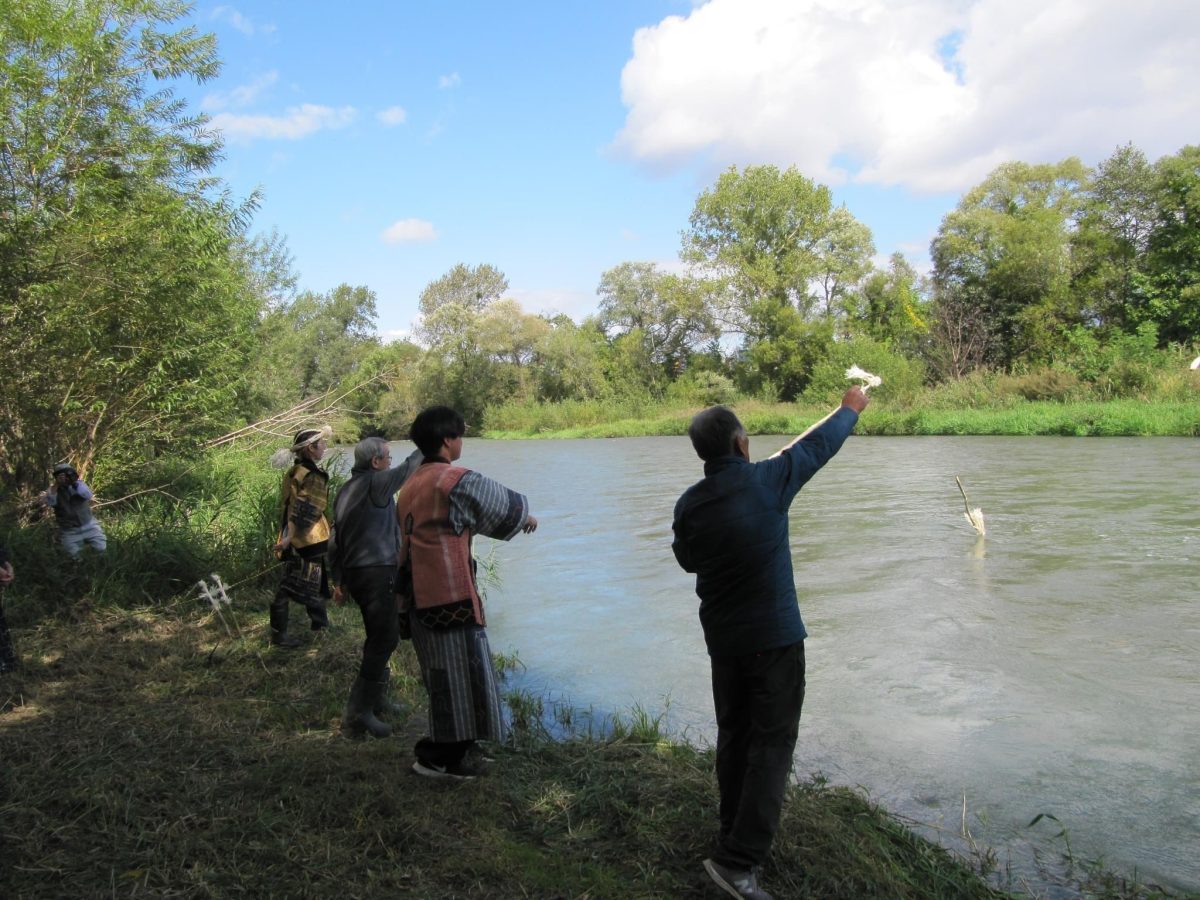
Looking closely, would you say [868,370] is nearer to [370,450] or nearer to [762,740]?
[370,450]

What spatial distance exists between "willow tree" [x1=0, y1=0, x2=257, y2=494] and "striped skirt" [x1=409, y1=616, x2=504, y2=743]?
616cm

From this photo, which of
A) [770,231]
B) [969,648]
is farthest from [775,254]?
[969,648]

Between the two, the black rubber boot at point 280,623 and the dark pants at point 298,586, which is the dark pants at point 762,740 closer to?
the dark pants at point 298,586

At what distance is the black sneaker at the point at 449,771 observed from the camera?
3.90m

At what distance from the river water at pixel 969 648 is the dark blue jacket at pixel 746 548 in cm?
165

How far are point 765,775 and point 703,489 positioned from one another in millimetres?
982

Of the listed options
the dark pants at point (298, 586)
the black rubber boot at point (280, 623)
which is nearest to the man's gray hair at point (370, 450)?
the dark pants at point (298, 586)

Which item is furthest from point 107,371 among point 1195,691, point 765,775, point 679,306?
point 679,306

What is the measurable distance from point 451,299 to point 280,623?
67.4m

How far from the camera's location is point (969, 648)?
7.47 metres

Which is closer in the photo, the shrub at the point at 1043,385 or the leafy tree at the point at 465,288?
the shrub at the point at 1043,385

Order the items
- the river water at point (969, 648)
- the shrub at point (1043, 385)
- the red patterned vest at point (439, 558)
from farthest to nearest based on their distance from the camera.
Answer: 1. the shrub at point (1043, 385)
2. the river water at point (969, 648)
3. the red patterned vest at point (439, 558)

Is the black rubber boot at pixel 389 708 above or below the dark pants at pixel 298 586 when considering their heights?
below

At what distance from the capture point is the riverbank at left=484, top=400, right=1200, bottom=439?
25156 millimetres
